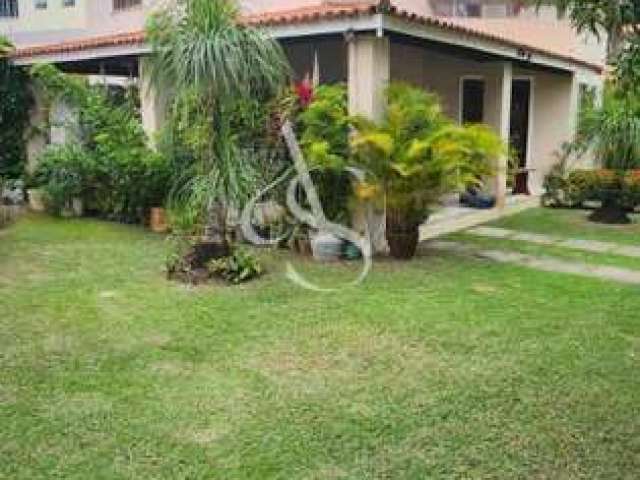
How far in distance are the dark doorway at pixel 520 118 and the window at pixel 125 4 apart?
10530 mm

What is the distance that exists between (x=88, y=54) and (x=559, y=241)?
10.3 metres

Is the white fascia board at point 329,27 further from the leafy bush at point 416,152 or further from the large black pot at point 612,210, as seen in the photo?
the large black pot at point 612,210

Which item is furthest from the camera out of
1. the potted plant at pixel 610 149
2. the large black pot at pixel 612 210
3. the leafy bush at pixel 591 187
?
the leafy bush at pixel 591 187

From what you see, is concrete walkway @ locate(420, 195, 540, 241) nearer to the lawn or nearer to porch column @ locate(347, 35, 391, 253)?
porch column @ locate(347, 35, 391, 253)

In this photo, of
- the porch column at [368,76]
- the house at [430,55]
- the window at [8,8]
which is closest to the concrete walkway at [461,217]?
the house at [430,55]

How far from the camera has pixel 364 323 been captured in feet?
25.4

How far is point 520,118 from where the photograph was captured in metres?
19.4

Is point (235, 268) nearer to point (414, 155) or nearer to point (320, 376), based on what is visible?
point (414, 155)

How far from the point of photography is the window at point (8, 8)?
29.6m

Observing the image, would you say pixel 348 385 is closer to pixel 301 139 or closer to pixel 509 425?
pixel 509 425

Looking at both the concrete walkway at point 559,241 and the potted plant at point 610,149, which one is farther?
the potted plant at point 610,149

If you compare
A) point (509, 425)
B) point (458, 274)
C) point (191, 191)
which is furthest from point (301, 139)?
point (509, 425)

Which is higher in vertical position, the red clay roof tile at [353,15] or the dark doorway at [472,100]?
the red clay roof tile at [353,15]

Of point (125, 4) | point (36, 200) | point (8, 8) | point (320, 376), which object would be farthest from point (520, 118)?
point (8, 8)
